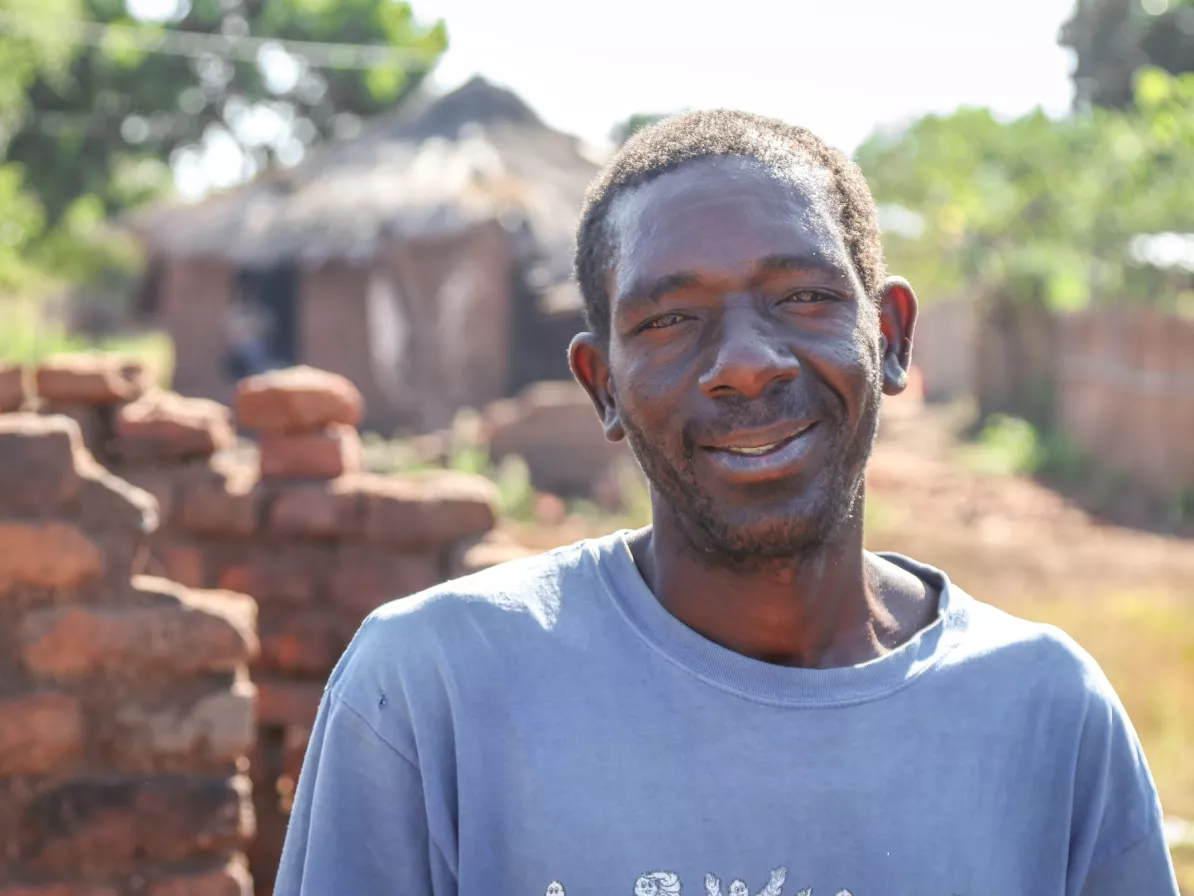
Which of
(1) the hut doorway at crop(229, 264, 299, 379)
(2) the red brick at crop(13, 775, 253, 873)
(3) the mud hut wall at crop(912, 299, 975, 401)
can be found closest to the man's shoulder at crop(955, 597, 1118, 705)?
(2) the red brick at crop(13, 775, 253, 873)

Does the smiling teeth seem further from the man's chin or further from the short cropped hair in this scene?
the short cropped hair

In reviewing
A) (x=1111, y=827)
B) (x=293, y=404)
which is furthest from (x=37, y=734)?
(x=1111, y=827)

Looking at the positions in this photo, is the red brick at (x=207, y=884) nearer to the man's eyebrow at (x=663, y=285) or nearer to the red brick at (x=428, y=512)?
the red brick at (x=428, y=512)

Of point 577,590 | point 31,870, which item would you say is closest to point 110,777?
point 31,870

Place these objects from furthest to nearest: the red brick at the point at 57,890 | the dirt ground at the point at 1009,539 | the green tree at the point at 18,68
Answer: the green tree at the point at 18,68 < the dirt ground at the point at 1009,539 < the red brick at the point at 57,890

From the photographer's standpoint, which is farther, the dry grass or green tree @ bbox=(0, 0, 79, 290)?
green tree @ bbox=(0, 0, 79, 290)

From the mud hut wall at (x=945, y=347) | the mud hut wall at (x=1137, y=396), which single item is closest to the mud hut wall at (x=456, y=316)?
the mud hut wall at (x=1137, y=396)

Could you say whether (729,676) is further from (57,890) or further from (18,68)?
(18,68)

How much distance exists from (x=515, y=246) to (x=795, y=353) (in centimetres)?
1443

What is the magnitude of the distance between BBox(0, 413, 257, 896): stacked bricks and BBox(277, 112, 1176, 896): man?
1680mm

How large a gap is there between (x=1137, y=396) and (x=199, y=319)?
10.4 meters

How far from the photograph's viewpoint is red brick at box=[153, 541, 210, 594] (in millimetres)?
4902

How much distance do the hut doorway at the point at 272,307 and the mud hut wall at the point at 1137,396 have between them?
9.25 m

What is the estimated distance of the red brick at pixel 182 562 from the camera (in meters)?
4.90
